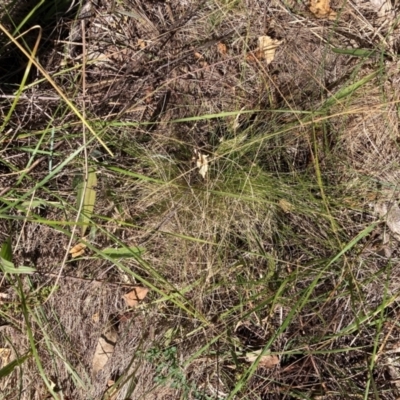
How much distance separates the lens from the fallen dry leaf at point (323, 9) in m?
1.87

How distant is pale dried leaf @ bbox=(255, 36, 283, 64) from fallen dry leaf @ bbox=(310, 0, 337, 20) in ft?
0.58

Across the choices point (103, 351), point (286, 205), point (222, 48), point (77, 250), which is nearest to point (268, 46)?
point (222, 48)

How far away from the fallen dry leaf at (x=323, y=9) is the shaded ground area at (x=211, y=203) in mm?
23

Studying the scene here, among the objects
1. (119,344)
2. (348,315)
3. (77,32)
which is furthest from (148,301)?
(77,32)

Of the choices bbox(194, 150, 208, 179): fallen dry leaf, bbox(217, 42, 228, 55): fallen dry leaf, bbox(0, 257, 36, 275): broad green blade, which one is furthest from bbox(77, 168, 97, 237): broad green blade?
bbox(217, 42, 228, 55): fallen dry leaf

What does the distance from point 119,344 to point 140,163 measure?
699mm

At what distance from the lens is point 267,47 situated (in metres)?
1.88

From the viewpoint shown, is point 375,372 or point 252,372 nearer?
point 252,372

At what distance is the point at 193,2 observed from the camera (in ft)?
6.22

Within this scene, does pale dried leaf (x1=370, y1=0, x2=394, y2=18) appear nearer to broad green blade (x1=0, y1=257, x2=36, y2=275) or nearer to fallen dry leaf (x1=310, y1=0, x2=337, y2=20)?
fallen dry leaf (x1=310, y1=0, x2=337, y2=20)

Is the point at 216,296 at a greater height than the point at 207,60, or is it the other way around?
the point at 207,60

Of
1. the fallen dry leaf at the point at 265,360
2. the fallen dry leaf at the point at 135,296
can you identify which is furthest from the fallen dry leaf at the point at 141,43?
the fallen dry leaf at the point at 265,360

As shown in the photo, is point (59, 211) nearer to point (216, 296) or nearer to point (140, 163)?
point (140, 163)

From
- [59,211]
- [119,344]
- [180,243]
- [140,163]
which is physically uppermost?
[140,163]
